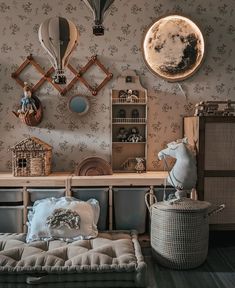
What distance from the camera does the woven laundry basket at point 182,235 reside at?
8.48 ft

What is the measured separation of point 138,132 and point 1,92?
130 cm

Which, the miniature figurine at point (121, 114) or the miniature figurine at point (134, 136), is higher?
the miniature figurine at point (121, 114)

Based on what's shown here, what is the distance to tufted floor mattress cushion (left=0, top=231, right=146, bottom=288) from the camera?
2.25 metres

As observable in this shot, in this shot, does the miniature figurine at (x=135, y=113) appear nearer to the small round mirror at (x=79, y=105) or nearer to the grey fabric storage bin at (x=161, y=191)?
the small round mirror at (x=79, y=105)

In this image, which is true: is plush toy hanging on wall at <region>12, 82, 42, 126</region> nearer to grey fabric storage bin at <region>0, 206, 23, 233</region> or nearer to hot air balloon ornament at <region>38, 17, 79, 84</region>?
grey fabric storage bin at <region>0, 206, 23, 233</region>

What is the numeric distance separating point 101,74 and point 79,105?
0.35 m

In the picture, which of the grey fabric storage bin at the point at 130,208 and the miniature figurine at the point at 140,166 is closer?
the grey fabric storage bin at the point at 130,208

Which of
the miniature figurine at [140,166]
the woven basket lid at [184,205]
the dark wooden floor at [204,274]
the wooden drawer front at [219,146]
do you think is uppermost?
the wooden drawer front at [219,146]

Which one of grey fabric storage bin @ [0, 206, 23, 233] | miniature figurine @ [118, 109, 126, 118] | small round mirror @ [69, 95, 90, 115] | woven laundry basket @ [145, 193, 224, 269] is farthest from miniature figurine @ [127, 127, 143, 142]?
grey fabric storage bin @ [0, 206, 23, 233]

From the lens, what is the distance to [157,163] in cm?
342

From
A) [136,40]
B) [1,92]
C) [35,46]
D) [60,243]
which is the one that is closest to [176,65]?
[136,40]

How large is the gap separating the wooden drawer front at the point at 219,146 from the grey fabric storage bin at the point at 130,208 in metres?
0.58

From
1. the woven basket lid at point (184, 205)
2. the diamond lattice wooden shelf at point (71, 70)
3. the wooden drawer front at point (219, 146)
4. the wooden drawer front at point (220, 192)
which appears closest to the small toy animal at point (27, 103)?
the diamond lattice wooden shelf at point (71, 70)

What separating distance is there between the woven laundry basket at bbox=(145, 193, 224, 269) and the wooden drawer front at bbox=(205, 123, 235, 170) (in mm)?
419
